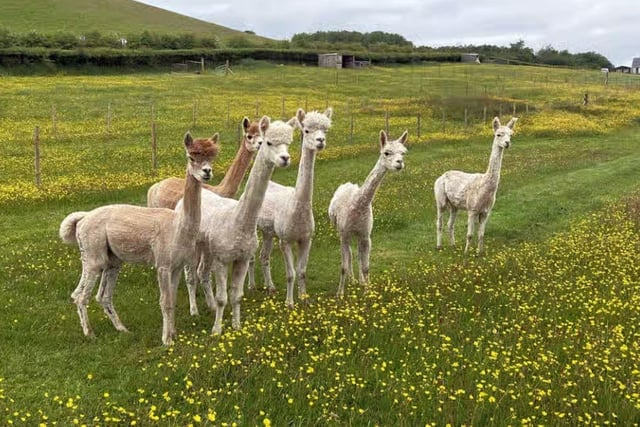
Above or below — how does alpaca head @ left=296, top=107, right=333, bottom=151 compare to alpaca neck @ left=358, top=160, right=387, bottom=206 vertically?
above

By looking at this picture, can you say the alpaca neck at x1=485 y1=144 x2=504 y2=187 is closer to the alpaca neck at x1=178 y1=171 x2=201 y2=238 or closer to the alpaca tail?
the alpaca neck at x1=178 y1=171 x2=201 y2=238

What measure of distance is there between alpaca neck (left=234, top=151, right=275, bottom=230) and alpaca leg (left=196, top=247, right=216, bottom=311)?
3.58 feet

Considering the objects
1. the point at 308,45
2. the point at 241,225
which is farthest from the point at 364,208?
the point at 308,45

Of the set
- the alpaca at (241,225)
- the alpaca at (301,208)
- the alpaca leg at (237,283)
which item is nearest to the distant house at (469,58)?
the alpaca at (301,208)

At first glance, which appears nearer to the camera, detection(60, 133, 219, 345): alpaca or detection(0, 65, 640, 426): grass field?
detection(0, 65, 640, 426): grass field

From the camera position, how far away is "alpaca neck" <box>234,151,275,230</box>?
8.19 metres

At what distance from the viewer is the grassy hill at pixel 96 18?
92.4 metres

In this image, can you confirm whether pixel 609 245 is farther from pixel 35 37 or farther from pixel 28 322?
pixel 35 37

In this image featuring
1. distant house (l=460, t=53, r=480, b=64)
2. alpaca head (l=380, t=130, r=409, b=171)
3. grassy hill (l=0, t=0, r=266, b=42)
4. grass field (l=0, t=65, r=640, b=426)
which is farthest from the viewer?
distant house (l=460, t=53, r=480, b=64)

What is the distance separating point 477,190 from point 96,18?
104726 mm

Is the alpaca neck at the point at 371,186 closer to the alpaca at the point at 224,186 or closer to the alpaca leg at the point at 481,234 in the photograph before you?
the alpaca at the point at 224,186

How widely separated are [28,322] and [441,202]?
9.95m

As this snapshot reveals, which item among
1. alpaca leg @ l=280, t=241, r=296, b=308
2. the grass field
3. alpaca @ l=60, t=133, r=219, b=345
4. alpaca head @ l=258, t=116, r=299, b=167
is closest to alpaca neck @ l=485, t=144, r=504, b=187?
the grass field

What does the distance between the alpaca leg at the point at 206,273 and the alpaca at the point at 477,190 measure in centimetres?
Result: 672
